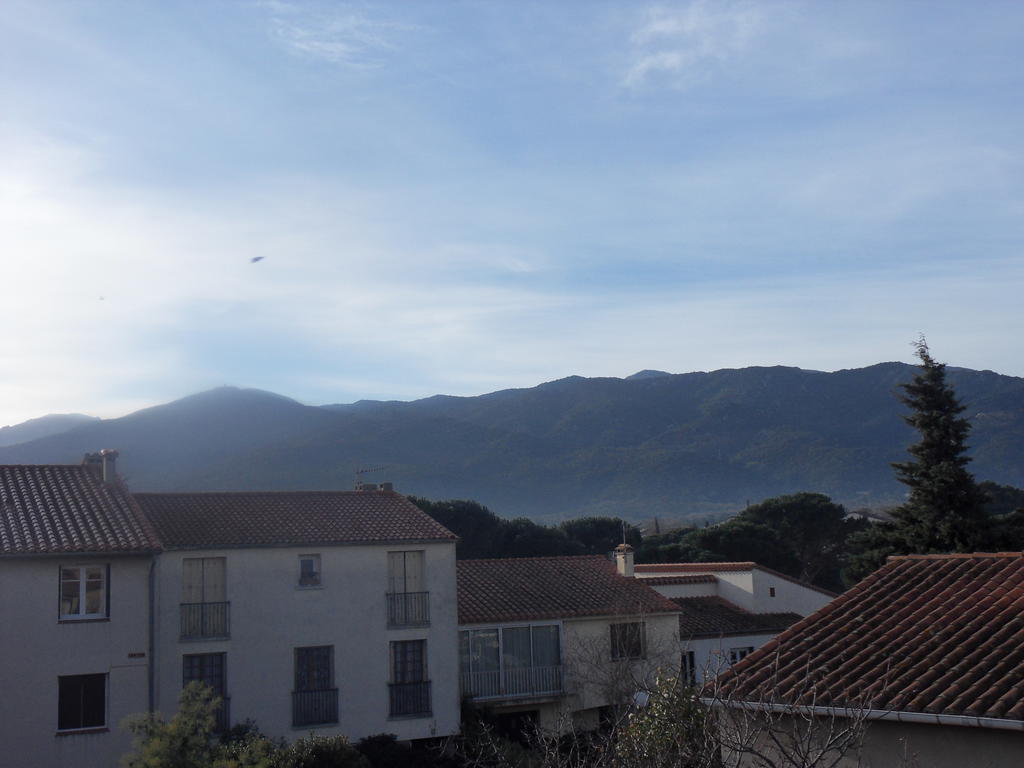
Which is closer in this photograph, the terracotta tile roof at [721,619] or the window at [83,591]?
the window at [83,591]

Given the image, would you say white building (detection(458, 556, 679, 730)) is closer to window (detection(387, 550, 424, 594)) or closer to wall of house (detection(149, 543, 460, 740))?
wall of house (detection(149, 543, 460, 740))

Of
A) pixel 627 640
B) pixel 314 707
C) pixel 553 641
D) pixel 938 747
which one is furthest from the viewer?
pixel 627 640

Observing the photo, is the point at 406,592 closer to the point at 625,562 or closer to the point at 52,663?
the point at 52,663

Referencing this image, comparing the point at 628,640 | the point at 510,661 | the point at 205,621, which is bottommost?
the point at 510,661

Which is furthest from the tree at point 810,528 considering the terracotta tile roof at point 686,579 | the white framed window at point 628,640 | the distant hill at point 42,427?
the distant hill at point 42,427

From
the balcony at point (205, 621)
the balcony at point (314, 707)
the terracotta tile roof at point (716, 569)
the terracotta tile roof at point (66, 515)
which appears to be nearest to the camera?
the terracotta tile roof at point (66, 515)

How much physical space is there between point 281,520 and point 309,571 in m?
1.92

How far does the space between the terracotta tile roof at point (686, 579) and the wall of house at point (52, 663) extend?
2182 centimetres

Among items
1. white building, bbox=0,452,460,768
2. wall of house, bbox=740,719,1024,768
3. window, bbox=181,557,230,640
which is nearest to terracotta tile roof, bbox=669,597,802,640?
white building, bbox=0,452,460,768

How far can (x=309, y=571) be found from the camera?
101 ft

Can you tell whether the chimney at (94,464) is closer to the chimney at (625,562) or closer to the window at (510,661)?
the window at (510,661)

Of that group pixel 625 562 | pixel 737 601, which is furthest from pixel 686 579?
pixel 625 562

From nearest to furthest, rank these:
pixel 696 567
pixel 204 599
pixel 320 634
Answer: pixel 204 599, pixel 320 634, pixel 696 567

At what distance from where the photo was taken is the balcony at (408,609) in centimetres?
3133
